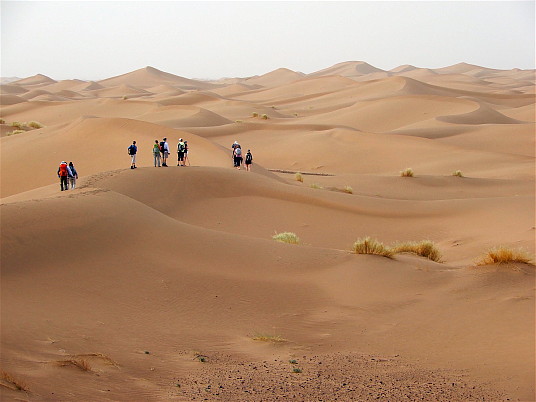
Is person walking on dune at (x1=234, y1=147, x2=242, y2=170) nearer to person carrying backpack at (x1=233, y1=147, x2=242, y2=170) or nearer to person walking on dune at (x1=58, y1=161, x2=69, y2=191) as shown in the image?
person carrying backpack at (x1=233, y1=147, x2=242, y2=170)

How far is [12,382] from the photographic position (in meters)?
5.24

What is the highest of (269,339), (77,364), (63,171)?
(63,171)

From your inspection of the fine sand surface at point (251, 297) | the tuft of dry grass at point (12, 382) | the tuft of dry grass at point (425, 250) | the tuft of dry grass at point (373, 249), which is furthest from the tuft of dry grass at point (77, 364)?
the tuft of dry grass at point (425, 250)

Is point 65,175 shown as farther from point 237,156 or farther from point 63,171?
point 237,156

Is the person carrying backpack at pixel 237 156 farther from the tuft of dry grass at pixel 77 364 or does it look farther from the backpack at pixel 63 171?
the tuft of dry grass at pixel 77 364

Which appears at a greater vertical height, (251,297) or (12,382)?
(12,382)

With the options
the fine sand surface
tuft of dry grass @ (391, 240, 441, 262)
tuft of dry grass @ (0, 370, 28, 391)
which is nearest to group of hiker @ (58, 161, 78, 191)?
the fine sand surface

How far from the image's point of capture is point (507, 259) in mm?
10539

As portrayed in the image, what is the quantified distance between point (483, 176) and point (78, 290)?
84.3 ft

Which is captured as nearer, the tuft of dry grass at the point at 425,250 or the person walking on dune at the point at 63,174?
the tuft of dry grass at the point at 425,250

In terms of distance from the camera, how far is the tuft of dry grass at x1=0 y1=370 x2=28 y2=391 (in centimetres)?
517

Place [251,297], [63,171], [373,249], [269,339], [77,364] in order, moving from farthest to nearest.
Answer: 1. [63,171]
2. [373,249]
3. [251,297]
4. [269,339]
5. [77,364]

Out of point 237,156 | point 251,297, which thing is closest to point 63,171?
point 251,297

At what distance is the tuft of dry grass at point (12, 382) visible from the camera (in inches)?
204
